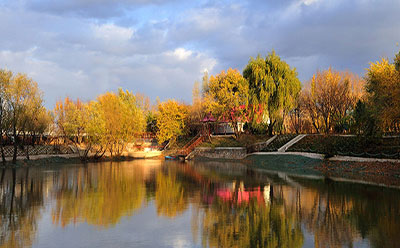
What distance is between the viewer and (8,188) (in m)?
22.1

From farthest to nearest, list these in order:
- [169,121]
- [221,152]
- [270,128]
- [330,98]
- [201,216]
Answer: [169,121] → [221,152] → [270,128] → [330,98] → [201,216]

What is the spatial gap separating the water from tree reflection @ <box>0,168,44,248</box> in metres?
0.03

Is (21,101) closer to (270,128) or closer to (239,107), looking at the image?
(239,107)

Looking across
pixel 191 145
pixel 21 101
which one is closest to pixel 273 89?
pixel 191 145

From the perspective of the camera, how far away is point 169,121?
196ft

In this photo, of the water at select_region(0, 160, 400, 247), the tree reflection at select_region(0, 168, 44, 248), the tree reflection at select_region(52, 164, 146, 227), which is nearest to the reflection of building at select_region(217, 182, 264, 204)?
the water at select_region(0, 160, 400, 247)

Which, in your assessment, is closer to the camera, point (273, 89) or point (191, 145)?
point (273, 89)

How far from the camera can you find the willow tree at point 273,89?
163 feet

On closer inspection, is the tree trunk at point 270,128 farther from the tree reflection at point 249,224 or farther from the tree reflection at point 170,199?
the tree reflection at point 249,224

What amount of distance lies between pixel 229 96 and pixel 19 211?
38698mm

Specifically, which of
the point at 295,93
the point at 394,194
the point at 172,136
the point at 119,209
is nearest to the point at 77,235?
the point at 119,209

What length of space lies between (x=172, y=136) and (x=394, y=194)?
45603 millimetres

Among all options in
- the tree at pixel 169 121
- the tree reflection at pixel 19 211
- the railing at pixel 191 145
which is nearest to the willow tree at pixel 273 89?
the railing at pixel 191 145

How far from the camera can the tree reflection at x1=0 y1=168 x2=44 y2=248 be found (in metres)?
10.6
